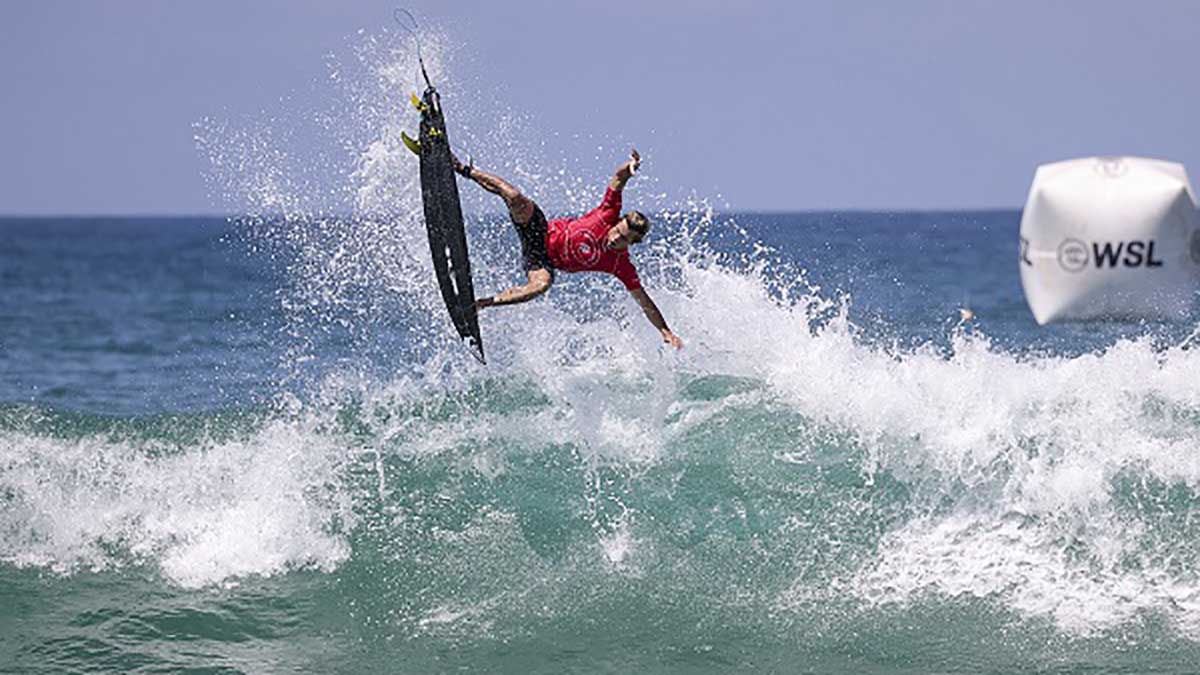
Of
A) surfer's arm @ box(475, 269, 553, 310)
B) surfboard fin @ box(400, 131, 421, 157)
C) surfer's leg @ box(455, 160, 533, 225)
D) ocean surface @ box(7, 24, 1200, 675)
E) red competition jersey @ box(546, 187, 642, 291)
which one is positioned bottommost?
ocean surface @ box(7, 24, 1200, 675)

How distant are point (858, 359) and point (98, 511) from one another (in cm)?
587

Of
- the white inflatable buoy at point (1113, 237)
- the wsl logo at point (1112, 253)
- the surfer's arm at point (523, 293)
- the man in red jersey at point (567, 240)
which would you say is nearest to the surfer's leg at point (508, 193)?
the man in red jersey at point (567, 240)

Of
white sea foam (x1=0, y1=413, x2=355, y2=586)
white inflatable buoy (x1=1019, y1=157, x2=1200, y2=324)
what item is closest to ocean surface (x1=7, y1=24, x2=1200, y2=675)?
white sea foam (x1=0, y1=413, x2=355, y2=586)

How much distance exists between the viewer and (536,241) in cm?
1102

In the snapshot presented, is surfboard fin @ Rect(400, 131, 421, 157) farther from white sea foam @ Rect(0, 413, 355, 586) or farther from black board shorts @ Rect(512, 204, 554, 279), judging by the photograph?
white sea foam @ Rect(0, 413, 355, 586)

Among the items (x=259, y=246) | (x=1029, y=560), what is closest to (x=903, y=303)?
(x=1029, y=560)

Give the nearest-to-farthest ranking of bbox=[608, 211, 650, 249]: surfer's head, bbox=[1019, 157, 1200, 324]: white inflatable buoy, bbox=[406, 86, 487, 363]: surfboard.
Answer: bbox=[1019, 157, 1200, 324]: white inflatable buoy
bbox=[608, 211, 650, 249]: surfer's head
bbox=[406, 86, 487, 363]: surfboard

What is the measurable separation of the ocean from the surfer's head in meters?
1.70

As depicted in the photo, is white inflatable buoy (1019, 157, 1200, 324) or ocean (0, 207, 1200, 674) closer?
white inflatable buoy (1019, 157, 1200, 324)

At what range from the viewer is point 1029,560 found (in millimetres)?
10125

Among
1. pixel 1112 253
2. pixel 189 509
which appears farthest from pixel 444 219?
pixel 1112 253

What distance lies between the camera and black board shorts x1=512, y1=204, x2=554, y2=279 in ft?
36.0

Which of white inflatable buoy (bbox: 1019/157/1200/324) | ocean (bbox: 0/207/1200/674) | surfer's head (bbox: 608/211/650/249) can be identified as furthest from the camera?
surfer's head (bbox: 608/211/650/249)

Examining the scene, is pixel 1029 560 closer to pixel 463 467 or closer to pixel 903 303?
pixel 463 467
